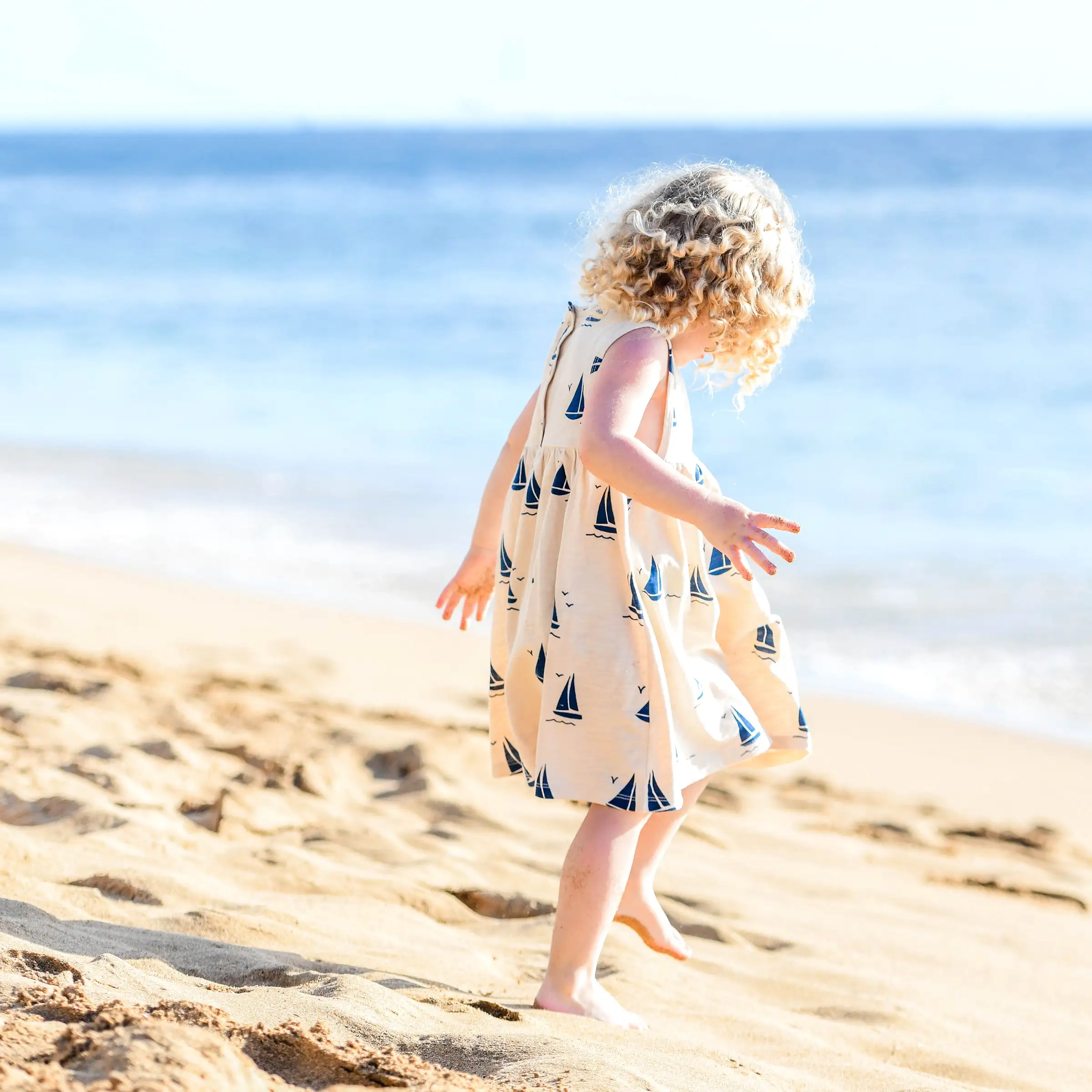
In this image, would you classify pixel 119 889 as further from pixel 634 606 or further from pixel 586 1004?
pixel 634 606

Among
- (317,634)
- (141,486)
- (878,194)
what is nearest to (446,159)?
(878,194)

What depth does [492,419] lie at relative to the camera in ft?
32.5

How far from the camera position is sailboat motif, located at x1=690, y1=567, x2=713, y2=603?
6.99ft

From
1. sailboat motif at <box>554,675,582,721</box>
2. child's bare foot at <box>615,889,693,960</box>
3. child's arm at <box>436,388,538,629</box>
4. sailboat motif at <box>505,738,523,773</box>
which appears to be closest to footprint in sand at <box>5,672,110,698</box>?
child's arm at <box>436,388,538,629</box>

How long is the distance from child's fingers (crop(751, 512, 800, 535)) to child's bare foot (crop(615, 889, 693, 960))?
0.80m

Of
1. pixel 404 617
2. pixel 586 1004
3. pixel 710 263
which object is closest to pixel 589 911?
pixel 586 1004

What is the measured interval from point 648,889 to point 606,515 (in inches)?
28.8

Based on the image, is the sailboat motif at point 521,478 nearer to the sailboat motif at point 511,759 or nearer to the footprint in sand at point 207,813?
the sailboat motif at point 511,759

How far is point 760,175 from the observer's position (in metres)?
2.33

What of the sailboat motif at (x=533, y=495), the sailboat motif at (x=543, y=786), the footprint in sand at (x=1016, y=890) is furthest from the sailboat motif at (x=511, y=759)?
the footprint in sand at (x=1016, y=890)

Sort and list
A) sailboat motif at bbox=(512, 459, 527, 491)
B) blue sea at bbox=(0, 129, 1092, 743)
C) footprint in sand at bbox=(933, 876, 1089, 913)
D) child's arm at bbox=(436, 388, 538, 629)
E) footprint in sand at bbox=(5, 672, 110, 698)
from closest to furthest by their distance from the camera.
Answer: sailboat motif at bbox=(512, 459, 527, 491) < child's arm at bbox=(436, 388, 538, 629) < footprint in sand at bbox=(933, 876, 1089, 913) < footprint in sand at bbox=(5, 672, 110, 698) < blue sea at bbox=(0, 129, 1092, 743)

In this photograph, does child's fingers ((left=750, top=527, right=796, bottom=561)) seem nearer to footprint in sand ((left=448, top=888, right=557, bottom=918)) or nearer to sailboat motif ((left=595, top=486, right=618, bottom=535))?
sailboat motif ((left=595, top=486, right=618, bottom=535))

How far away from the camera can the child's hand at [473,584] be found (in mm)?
2447

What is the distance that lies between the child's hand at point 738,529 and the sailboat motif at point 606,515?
0.21 meters
